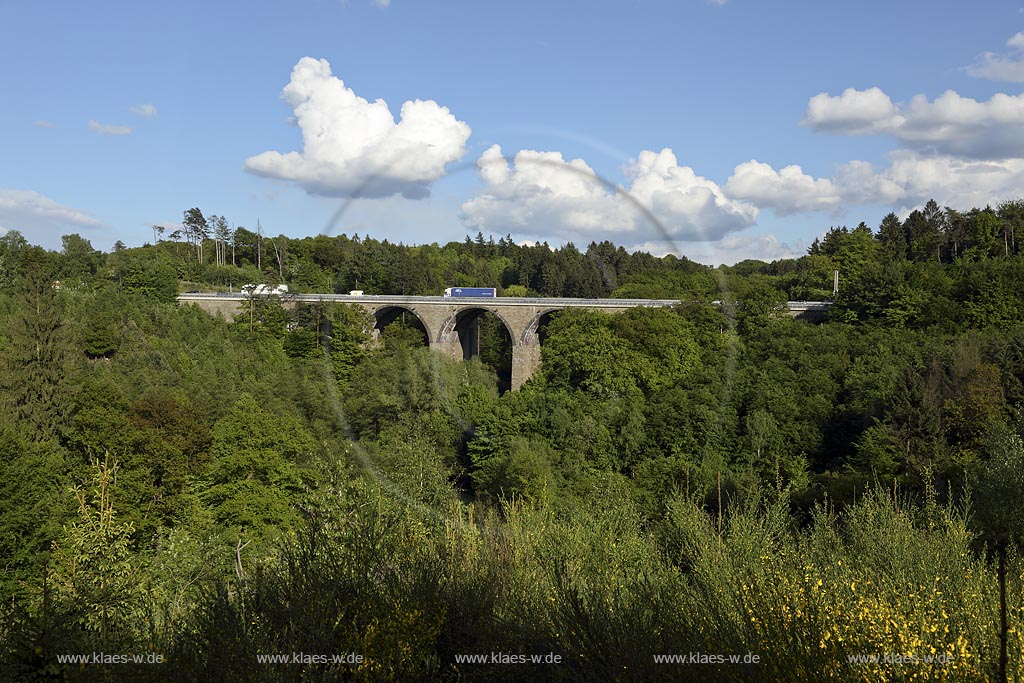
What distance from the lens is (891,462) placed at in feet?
84.1

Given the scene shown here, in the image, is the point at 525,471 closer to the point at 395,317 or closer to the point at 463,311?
the point at 463,311

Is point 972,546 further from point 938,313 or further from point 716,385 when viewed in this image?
point 938,313

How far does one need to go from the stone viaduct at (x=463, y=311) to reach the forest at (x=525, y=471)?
815mm

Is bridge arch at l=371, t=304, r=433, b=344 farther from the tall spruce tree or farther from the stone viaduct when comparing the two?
the tall spruce tree

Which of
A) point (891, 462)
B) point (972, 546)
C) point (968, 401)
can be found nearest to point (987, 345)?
point (968, 401)

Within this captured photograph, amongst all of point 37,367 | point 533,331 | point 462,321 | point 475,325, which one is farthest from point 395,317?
point 37,367

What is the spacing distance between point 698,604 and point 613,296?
2858 cm

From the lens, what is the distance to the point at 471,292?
138 feet

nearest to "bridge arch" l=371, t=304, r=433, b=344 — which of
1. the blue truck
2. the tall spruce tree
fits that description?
the blue truck

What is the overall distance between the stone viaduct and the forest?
2.67ft

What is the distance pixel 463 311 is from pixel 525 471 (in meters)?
18.4

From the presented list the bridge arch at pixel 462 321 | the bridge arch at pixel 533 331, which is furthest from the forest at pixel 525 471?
the bridge arch at pixel 533 331

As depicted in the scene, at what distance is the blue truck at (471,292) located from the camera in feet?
134

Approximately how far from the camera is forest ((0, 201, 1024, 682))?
5.52m
